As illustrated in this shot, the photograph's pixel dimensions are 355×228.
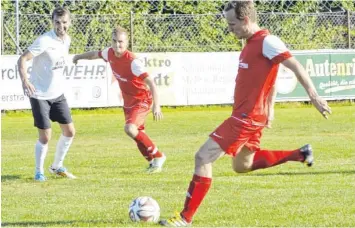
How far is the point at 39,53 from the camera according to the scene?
37.0 ft

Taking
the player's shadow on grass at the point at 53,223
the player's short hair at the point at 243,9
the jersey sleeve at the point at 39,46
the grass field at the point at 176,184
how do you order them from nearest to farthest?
1. the player's short hair at the point at 243,9
2. the player's shadow on grass at the point at 53,223
3. the grass field at the point at 176,184
4. the jersey sleeve at the point at 39,46

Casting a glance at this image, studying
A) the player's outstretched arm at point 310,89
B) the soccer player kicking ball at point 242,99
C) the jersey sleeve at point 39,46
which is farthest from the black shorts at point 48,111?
the player's outstretched arm at point 310,89

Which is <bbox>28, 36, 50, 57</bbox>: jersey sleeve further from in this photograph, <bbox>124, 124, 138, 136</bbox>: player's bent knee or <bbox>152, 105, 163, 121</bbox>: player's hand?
<bbox>124, 124, 138, 136</bbox>: player's bent knee

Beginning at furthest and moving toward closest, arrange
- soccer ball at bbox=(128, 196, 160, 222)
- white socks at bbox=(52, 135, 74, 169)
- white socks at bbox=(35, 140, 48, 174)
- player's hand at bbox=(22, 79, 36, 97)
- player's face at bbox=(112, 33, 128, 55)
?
player's face at bbox=(112, 33, 128, 55), white socks at bbox=(52, 135, 74, 169), white socks at bbox=(35, 140, 48, 174), player's hand at bbox=(22, 79, 36, 97), soccer ball at bbox=(128, 196, 160, 222)

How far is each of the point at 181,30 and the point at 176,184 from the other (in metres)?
14.0

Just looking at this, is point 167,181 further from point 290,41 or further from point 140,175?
point 290,41

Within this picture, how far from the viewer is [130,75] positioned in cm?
1242

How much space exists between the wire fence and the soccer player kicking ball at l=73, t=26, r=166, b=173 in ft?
33.9

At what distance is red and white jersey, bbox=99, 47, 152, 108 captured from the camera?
40.4ft

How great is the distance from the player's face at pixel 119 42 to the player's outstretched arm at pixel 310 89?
4358 millimetres

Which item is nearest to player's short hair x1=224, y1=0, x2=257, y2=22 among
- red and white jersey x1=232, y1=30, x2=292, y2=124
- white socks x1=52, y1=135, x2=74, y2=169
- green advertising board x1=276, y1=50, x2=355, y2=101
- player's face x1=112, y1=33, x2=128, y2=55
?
red and white jersey x1=232, y1=30, x2=292, y2=124

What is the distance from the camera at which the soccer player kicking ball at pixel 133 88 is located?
12.1m

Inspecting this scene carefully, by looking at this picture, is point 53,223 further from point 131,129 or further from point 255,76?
point 131,129

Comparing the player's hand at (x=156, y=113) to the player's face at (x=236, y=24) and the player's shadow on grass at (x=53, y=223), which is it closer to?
the player's shadow on grass at (x=53, y=223)
